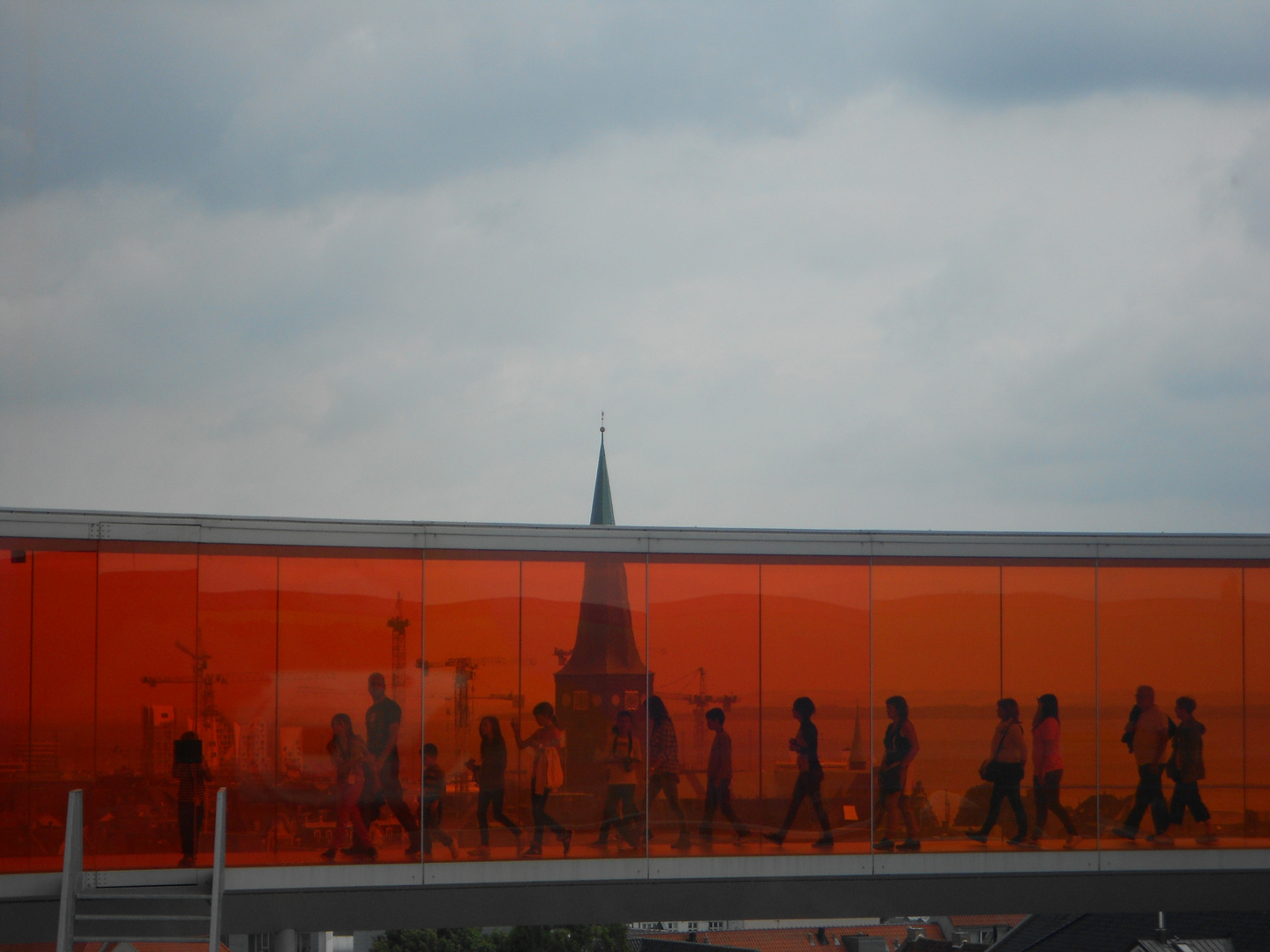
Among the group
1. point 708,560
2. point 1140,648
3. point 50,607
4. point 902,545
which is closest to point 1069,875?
point 1140,648

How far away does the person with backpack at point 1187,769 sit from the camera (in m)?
15.2

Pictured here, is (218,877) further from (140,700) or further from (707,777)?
(707,777)

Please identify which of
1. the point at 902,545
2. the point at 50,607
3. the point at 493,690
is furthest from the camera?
the point at 902,545

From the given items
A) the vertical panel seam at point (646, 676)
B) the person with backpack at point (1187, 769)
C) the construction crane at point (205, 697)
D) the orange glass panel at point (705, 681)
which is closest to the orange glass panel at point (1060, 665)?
the person with backpack at point (1187, 769)

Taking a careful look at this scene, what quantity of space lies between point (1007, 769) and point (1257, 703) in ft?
11.0

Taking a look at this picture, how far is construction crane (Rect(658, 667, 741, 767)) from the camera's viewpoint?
14398 mm

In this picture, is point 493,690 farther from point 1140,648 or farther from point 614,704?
point 1140,648

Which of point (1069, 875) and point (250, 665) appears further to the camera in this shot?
point (1069, 875)

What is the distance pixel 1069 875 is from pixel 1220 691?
294 cm

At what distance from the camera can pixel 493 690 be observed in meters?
14.1

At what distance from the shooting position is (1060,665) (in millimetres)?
15211

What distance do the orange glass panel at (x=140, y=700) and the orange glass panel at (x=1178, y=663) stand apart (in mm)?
10534

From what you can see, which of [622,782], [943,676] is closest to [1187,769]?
[943,676]

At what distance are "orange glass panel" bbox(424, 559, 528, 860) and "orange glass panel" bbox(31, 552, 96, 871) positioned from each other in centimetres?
345
